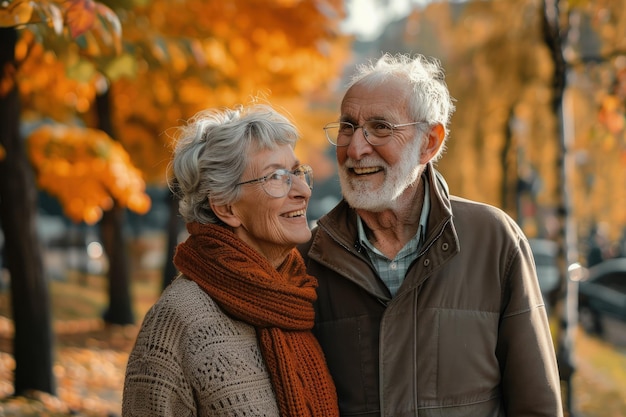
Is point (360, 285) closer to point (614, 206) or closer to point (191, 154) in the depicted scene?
point (191, 154)

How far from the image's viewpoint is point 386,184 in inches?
127

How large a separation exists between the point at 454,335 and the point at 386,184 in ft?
2.13

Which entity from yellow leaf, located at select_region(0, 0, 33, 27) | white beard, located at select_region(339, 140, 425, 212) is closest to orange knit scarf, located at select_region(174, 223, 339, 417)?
white beard, located at select_region(339, 140, 425, 212)

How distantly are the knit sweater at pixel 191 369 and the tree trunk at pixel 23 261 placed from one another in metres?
5.50

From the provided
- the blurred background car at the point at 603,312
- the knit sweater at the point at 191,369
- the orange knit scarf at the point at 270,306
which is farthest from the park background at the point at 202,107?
the knit sweater at the point at 191,369

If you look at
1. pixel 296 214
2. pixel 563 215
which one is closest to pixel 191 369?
pixel 296 214

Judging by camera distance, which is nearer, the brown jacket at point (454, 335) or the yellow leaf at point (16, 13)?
the brown jacket at point (454, 335)

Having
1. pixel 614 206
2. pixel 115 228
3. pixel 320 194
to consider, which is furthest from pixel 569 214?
pixel 320 194

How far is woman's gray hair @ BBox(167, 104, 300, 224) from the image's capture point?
3.01 m

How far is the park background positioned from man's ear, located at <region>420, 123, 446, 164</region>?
2.41 feet

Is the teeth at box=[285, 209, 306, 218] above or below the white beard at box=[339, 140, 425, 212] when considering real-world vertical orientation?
below

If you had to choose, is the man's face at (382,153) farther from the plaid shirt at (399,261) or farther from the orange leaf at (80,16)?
the orange leaf at (80,16)

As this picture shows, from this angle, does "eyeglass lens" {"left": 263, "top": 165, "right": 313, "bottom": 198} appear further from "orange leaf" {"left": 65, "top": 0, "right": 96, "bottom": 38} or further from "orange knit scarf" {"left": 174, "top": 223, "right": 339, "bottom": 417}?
"orange leaf" {"left": 65, "top": 0, "right": 96, "bottom": 38}

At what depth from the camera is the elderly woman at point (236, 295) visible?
2762 millimetres
